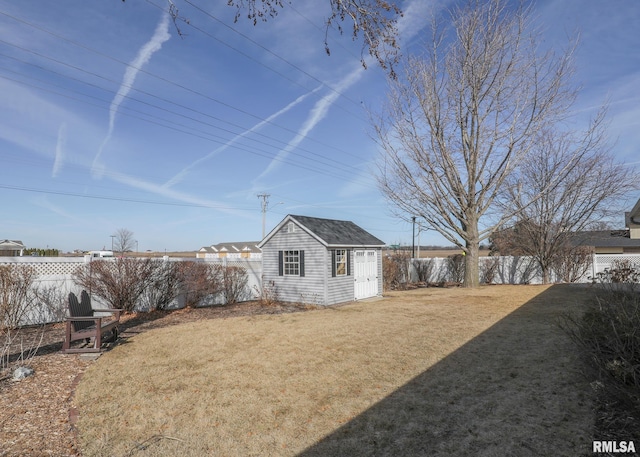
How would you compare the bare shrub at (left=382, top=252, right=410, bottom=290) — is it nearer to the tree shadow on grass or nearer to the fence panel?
the tree shadow on grass

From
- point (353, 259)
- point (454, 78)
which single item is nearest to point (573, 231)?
point (454, 78)

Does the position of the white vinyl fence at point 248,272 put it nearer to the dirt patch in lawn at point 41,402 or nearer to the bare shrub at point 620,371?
the dirt patch in lawn at point 41,402

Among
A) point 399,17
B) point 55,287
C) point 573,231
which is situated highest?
point 399,17

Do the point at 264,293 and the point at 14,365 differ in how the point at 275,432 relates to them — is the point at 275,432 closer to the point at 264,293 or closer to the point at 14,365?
the point at 14,365

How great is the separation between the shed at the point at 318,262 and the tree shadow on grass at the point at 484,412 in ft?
24.0

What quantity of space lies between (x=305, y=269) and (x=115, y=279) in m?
6.49

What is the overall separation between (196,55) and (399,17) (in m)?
9.17

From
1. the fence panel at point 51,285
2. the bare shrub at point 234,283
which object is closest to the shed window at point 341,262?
the bare shrub at point 234,283

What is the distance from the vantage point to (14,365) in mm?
5484

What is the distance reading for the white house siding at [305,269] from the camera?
43.4ft

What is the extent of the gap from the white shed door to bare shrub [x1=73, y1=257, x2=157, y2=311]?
8.07 m

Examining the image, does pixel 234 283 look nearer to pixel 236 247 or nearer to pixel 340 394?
pixel 340 394

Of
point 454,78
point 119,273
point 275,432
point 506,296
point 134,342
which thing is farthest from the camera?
point 454,78

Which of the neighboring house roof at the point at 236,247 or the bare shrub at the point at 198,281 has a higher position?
the neighboring house roof at the point at 236,247
